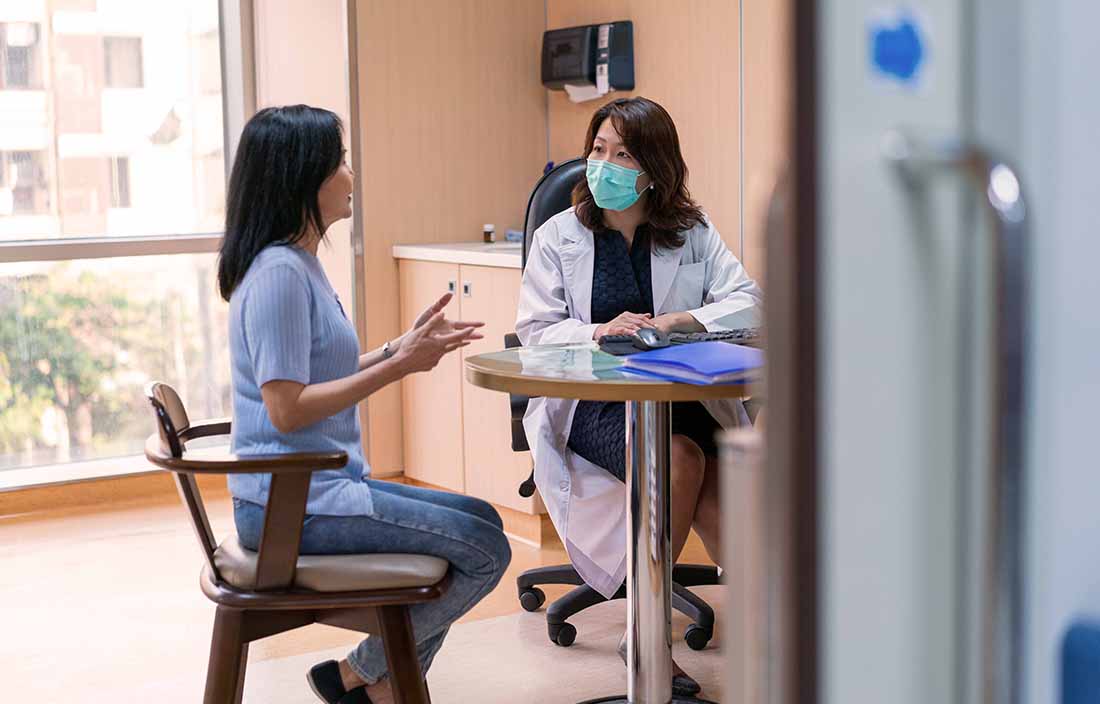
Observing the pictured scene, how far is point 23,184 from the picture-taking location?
432cm

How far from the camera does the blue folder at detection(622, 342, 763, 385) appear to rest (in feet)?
6.16

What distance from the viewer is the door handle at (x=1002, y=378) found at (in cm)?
52

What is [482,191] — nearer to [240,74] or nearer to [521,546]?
[240,74]

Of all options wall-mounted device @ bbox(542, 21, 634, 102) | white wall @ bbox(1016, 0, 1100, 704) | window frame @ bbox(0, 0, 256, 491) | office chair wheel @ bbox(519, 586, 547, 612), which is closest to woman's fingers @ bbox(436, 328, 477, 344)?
office chair wheel @ bbox(519, 586, 547, 612)

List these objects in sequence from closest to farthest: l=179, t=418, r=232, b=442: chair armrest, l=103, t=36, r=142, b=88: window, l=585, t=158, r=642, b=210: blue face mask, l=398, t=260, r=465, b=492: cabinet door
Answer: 1. l=179, t=418, r=232, b=442: chair armrest
2. l=585, t=158, r=642, b=210: blue face mask
3. l=398, t=260, r=465, b=492: cabinet door
4. l=103, t=36, r=142, b=88: window

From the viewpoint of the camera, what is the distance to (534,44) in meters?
4.62

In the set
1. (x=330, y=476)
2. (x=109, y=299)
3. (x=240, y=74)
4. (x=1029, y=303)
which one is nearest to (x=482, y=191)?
(x=240, y=74)

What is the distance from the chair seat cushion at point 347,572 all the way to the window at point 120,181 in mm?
2794

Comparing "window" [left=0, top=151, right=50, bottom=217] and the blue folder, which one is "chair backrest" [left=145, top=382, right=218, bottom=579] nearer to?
the blue folder

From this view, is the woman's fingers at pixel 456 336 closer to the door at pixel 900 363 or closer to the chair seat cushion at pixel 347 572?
the chair seat cushion at pixel 347 572

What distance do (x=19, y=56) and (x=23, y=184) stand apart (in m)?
0.42

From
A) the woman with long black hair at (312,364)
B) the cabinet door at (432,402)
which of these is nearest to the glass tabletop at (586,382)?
the woman with long black hair at (312,364)

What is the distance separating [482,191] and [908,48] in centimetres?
410

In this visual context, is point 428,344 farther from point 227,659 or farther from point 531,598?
point 531,598
